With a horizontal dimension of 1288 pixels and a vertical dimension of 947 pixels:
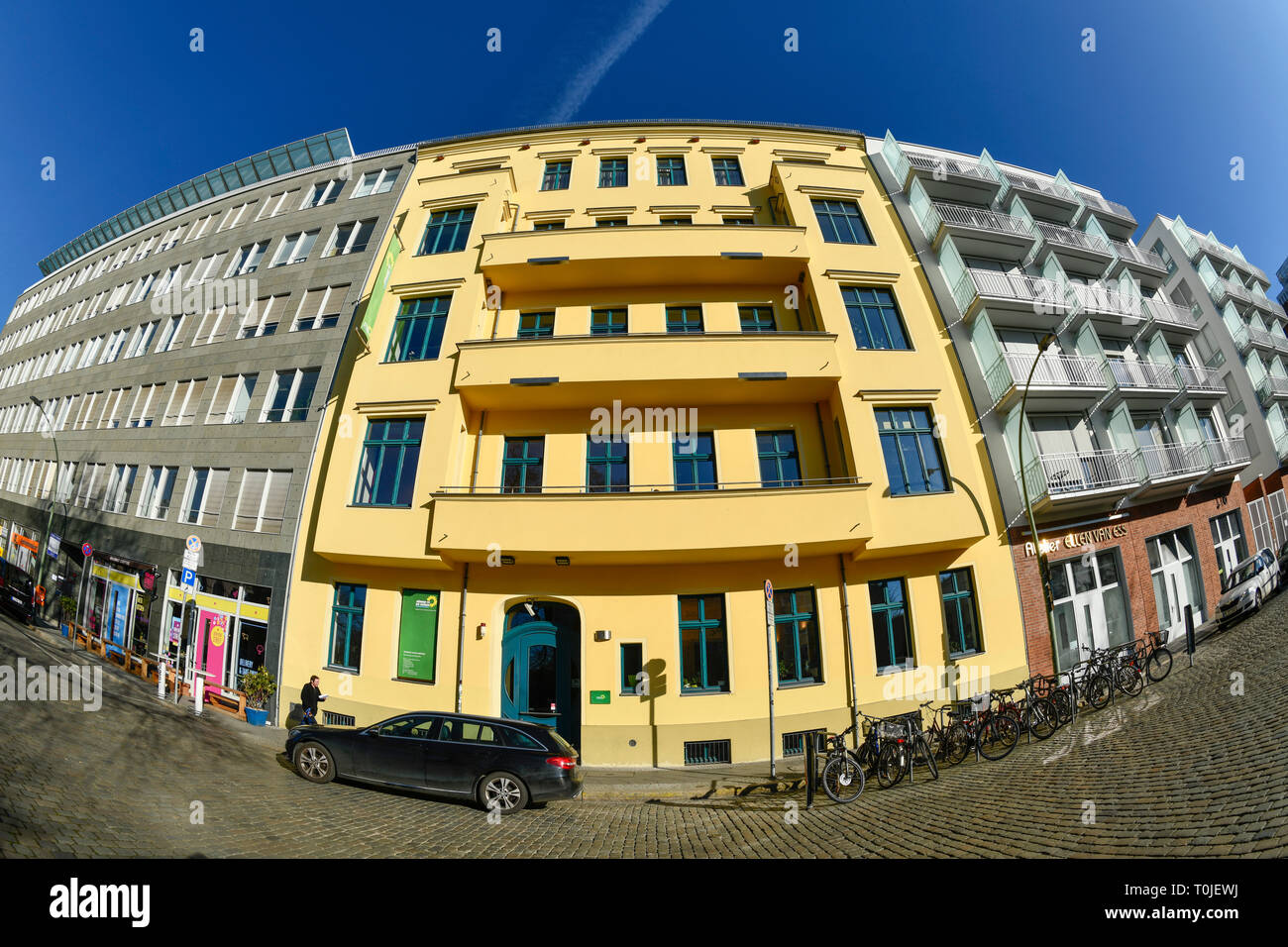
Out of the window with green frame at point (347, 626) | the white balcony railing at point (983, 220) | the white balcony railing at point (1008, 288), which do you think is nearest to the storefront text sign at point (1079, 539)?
the white balcony railing at point (1008, 288)

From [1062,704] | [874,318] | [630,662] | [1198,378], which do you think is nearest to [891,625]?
[1062,704]

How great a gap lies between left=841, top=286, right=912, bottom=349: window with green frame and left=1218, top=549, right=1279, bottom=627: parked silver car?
15.5m

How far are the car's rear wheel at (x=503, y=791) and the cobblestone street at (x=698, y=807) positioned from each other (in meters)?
0.23

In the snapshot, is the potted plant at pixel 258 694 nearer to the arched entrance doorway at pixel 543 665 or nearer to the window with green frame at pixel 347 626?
the window with green frame at pixel 347 626

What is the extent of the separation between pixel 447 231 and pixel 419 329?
4096mm

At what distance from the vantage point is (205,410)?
1596cm

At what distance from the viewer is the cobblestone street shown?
204 inches

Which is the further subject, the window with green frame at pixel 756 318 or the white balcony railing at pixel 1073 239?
the white balcony railing at pixel 1073 239

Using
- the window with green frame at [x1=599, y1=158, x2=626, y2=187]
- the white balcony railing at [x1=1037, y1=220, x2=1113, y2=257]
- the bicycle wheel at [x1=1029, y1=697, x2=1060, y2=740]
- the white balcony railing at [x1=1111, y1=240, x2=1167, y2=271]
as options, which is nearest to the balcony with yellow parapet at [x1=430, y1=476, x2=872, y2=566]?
the bicycle wheel at [x1=1029, y1=697, x2=1060, y2=740]

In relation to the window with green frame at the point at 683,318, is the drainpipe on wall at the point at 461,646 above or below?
below

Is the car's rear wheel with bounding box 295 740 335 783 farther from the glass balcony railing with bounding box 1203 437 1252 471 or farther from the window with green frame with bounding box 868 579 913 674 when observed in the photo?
the glass balcony railing with bounding box 1203 437 1252 471

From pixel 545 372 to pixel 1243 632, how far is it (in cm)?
2260

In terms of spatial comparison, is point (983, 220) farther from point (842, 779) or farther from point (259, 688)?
point (259, 688)

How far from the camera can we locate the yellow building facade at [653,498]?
1069cm
